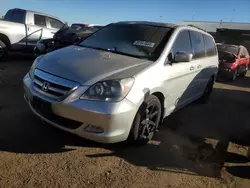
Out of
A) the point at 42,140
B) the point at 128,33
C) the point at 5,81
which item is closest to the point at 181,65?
the point at 128,33

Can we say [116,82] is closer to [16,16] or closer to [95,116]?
[95,116]

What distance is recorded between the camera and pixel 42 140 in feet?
11.4

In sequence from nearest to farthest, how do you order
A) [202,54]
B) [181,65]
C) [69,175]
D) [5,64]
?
1. [69,175]
2. [181,65]
3. [202,54]
4. [5,64]

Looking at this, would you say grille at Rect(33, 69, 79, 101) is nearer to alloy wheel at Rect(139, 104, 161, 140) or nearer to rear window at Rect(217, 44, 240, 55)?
alloy wheel at Rect(139, 104, 161, 140)

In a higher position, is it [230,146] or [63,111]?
[63,111]

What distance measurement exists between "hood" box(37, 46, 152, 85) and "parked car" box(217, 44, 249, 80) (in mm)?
7751

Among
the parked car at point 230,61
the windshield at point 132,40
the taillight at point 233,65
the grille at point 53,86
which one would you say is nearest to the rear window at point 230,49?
the parked car at point 230,61

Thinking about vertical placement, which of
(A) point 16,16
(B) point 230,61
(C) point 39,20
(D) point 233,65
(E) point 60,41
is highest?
(A) point 16,16

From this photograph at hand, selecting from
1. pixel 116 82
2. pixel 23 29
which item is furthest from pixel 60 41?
pixel 116 82

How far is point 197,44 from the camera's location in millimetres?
4973

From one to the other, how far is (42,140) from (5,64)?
18.7ft

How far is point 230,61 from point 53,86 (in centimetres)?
920

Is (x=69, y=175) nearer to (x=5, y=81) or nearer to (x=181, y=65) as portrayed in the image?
(x=181, y=65)

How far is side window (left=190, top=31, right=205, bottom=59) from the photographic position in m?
4.79
